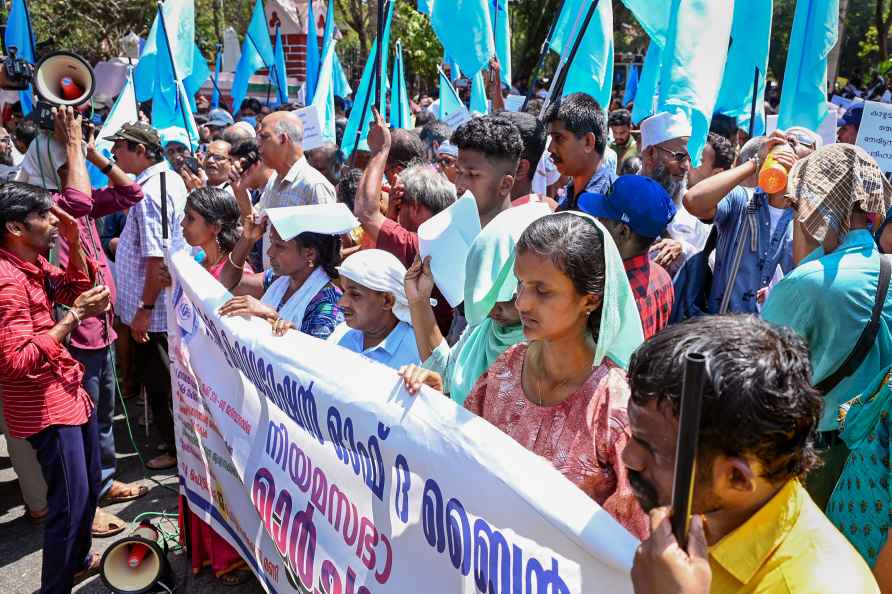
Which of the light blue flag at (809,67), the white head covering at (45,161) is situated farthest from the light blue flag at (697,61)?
the white head covering at (45,161)

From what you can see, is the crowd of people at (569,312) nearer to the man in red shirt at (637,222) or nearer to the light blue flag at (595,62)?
the man in red shirt at (637,222)

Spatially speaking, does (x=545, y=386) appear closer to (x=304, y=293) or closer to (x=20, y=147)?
(x=304, y=293)

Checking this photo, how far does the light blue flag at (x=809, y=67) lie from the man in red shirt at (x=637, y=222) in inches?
61.5

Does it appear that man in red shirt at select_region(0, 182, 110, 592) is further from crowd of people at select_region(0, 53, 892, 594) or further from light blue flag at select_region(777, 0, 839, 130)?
light blue flag at select_region(777, 0, 839, 130)

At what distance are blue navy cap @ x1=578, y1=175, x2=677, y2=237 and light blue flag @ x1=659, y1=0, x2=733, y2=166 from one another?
0.84 metres

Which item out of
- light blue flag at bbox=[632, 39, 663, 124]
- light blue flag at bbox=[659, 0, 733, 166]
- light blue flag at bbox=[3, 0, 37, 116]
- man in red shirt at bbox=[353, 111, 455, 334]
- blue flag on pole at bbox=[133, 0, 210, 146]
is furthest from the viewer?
light blue flag at bbox=[3, 0, 37, 116]

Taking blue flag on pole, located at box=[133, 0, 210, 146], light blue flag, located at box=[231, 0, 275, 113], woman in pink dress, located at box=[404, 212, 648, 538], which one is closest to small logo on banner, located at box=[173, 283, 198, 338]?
woman in pink dress, located at box=[404, 212, 648, 538]

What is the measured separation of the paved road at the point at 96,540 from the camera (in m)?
3.73

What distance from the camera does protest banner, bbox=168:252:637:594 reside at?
1.63 m

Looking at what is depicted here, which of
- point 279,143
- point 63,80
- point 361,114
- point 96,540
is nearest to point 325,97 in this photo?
point 361,114

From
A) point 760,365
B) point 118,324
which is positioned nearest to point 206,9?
point 118,324

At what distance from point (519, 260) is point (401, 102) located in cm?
714

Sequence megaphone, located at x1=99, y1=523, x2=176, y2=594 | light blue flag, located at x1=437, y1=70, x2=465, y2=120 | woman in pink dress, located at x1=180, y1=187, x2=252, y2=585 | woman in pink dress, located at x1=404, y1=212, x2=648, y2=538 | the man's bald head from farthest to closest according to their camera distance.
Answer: light blue flag, located at x1=437, y1=70, x2=465, y2=120 < the man's bald head < woman in pink dress, located at x1=180, y1=187, x2=252, y2=585 < megaphone, located at x1=99, y1=523, x2=176, y2=594 < woman in pink dress, located at x1=404, y1=212, x2=648, y2=538

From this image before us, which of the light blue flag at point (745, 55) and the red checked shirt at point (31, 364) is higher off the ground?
the light blue flag at point (745, 55)
